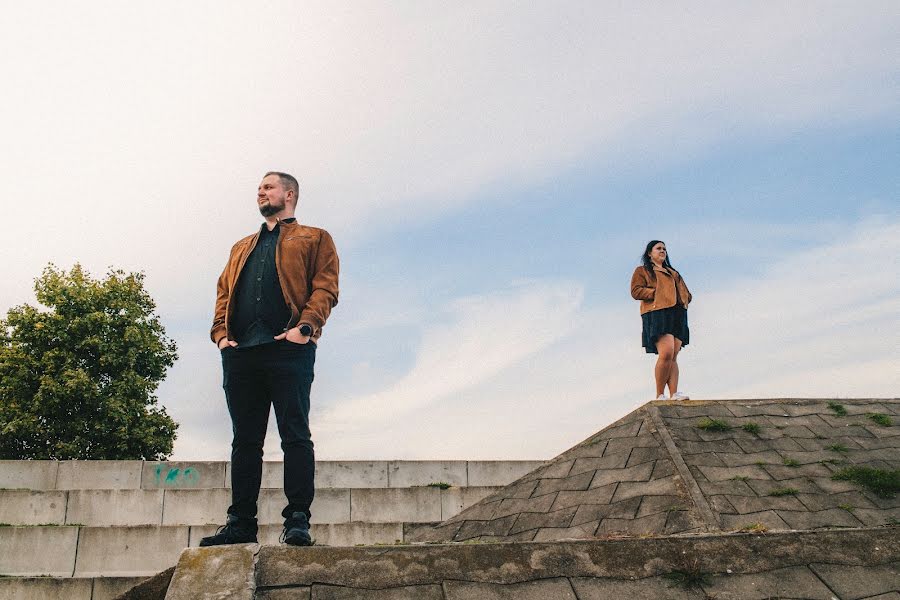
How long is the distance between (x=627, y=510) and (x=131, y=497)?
733 centimetres

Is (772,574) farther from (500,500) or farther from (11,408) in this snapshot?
(11,408)

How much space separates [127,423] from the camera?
61.9ft

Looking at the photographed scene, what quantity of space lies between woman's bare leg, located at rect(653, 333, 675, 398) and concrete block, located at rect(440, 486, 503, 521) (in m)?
3.40

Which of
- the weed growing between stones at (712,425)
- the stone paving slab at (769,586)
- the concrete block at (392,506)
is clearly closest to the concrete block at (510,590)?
the stone paving slab at (769,586)

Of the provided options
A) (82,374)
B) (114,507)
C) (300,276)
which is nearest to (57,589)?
(114,507)

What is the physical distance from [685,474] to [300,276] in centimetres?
463

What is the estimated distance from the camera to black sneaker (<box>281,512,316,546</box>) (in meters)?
3.78

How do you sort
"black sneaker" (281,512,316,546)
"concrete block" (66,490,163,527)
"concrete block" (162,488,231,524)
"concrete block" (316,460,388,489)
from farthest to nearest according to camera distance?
"concrete block" (316,460,388,489)
"concrete block" (162,488,231,524)
"concrete block" (66,490,163,527)
"black sneaker" (281,512,316,546)

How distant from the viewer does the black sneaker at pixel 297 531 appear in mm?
3783

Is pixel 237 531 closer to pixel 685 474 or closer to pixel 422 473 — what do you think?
pixel 685 474

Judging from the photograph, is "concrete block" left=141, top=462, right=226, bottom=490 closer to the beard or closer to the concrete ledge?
the beard

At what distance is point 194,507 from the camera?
10.3 metres

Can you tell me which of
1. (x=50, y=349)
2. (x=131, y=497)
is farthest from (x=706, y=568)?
(x=50, y=349)

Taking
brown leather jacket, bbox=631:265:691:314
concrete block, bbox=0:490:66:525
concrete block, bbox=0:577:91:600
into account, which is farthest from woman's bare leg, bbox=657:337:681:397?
concrete block, bbox=0:490:66:525
